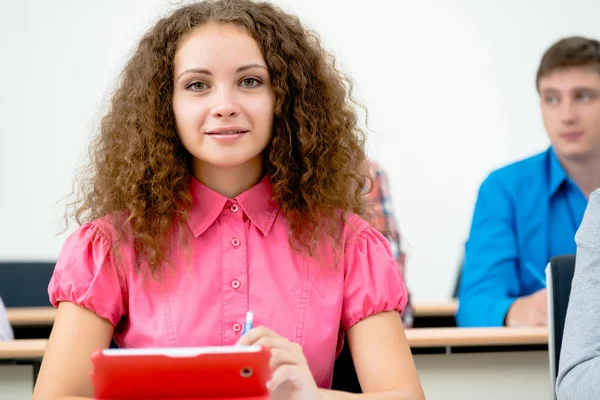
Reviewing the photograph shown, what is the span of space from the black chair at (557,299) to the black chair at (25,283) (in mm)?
1903

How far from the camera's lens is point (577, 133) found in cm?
249

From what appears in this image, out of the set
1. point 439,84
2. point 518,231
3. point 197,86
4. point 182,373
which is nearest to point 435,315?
point 518,231

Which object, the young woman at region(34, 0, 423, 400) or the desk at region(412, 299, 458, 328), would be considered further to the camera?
the desk at region(412, 299, 458, 328)

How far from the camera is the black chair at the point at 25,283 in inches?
115

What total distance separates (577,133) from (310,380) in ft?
5.16

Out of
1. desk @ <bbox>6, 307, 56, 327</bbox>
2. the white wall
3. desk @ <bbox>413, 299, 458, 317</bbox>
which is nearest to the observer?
desk @ <bbox>6, 307, 56, 327</bbox>

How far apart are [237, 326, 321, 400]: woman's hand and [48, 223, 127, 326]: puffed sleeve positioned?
1.01 feet

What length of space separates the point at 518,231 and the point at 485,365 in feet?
1.98

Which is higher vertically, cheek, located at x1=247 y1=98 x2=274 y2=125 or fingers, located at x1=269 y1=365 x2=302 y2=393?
cheek, located at x1=247 y1=98 x2=274 y2=125

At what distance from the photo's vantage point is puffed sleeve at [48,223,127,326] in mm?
1357

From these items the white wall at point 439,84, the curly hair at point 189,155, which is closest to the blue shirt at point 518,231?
the curly hair at point 189,155

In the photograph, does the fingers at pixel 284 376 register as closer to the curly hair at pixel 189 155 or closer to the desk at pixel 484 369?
the curly hair at pixel 189 155

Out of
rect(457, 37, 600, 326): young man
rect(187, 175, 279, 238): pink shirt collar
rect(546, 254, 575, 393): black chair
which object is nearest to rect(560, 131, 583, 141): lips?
rect(457, 37, 600, 326): young man

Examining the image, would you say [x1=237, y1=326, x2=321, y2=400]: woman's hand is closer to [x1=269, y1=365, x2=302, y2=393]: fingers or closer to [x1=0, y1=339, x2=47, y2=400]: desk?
[x1=269, y1=365, x2=302, y2=393]: fingers
